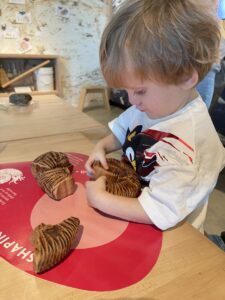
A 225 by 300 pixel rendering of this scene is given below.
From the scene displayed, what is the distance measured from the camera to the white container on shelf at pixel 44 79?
2154 millimetres

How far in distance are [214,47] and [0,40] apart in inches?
77.2

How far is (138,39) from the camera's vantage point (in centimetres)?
46

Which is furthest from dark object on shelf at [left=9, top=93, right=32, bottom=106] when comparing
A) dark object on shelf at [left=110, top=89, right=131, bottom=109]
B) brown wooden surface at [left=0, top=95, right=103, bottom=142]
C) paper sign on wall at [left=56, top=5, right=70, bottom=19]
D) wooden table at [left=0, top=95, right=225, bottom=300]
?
dark object on shelf at [left=110, top=89, right=131, bottom=109]

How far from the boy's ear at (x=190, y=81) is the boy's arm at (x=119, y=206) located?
0.22 meters

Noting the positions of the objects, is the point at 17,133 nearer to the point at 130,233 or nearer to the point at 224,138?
the point at 130,233

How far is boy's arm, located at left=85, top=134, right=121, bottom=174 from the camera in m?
0.65

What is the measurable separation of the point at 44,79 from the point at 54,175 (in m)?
1.76

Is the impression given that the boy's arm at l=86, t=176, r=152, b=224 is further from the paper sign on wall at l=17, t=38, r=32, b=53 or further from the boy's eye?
the paper sign on wall at l=17, t=38, r=32, b=53

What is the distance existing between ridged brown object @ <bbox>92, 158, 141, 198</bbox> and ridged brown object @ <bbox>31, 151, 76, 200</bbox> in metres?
0.07

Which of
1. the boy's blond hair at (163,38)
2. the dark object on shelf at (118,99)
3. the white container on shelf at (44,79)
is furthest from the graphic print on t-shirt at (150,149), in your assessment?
the dark object on shelf at (118,99)

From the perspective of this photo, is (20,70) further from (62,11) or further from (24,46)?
(62,11)

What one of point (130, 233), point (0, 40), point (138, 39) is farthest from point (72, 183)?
point (0, 40)

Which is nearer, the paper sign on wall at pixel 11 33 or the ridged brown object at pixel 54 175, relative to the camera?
the ridged brown object at pixel 54 175

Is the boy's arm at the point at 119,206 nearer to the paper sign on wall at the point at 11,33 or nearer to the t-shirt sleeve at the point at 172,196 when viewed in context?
the t-shirt sleeve at the point at 172,196
